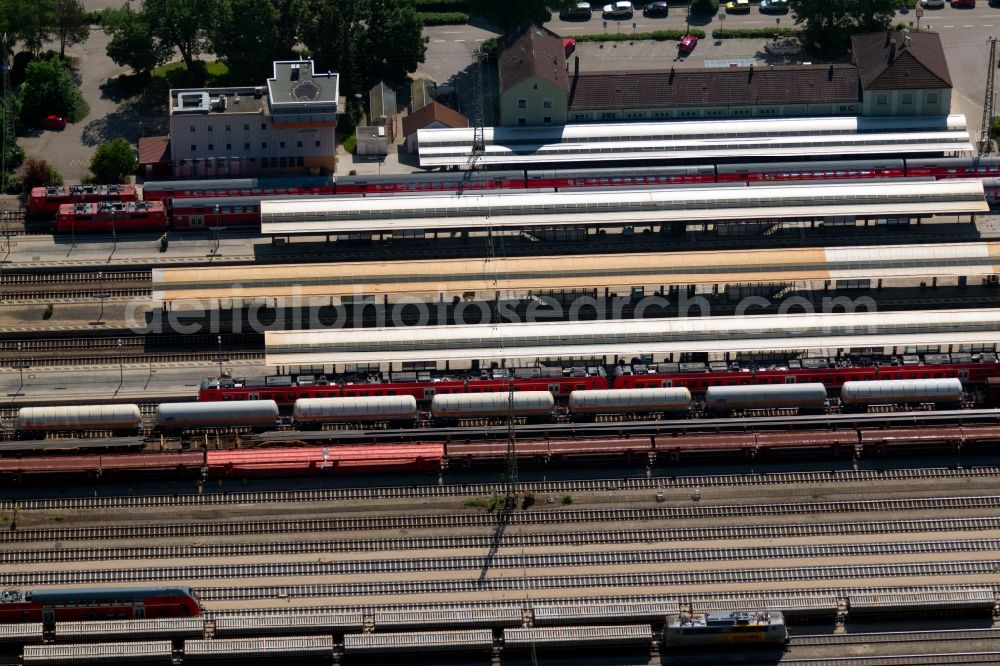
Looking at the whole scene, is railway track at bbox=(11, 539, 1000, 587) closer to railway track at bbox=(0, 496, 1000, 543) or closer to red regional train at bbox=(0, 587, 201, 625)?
railway track at bbox=(0, 496, 1000, 543)

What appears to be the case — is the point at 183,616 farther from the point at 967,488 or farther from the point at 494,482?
the point at 967,488

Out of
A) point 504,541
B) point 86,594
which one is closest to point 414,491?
point 504,541

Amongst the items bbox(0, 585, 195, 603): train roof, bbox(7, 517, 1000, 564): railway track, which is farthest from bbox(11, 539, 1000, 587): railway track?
bbox(0, 585, 195, 603): train roof

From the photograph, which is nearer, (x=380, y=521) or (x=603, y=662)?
(x=603, y=662)

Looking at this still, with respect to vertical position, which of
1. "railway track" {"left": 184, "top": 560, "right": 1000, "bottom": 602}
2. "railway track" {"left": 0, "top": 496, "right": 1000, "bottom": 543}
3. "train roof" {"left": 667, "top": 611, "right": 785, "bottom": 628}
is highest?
"railway track" {"left": 0, "top": 496, "right": 1000, "bottom": 543}

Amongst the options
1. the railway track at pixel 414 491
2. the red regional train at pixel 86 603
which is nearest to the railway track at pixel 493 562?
the red regional train at pixel 86 603

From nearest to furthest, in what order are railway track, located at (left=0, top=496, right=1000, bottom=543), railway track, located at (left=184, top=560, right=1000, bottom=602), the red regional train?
the red regional train
railway track, located at (left=184, top=560, right=1000, bottom=602)
railway track, located at (left=0, top=496, right=1000, bottom=543)

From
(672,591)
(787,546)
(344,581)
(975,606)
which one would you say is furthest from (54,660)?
(975,606)
